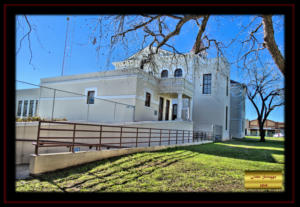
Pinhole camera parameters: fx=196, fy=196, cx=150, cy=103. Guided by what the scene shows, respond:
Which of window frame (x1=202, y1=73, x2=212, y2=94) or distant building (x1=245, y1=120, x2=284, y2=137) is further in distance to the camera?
distant building (x1=245, y1=120, x2=284, y2=137)

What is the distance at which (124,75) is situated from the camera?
619 inches

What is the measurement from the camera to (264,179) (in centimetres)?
246

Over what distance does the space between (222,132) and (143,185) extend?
67.7 ft

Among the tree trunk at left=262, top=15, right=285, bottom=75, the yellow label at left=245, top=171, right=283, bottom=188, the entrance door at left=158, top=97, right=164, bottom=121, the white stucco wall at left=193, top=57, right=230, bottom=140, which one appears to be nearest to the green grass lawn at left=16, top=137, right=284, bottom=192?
the yellow label at left=245, top=171, right=283, bottom=188

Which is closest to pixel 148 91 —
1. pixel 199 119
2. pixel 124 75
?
pixel 124 75

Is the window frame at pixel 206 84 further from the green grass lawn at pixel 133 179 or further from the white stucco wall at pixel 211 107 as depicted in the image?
the green grass lawn at pixel 133 179

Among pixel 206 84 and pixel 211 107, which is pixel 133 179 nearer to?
pixel 206 84

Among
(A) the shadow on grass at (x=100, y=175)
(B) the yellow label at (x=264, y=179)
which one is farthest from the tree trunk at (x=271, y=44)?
(A) the shadow on grass at (x=100, y=175)

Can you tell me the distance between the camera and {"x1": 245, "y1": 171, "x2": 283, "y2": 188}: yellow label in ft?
7.87

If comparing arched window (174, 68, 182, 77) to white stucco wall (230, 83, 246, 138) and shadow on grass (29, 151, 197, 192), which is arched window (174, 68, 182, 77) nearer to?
white stucco wall (230, 83, 246, 138)

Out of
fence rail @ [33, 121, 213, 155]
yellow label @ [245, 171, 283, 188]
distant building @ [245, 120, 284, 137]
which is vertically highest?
yellow label @ [245, 171, 283, 188]

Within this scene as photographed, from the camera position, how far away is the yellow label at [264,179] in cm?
240

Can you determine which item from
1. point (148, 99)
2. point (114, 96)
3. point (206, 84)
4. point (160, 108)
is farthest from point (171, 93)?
point (206, 84)
